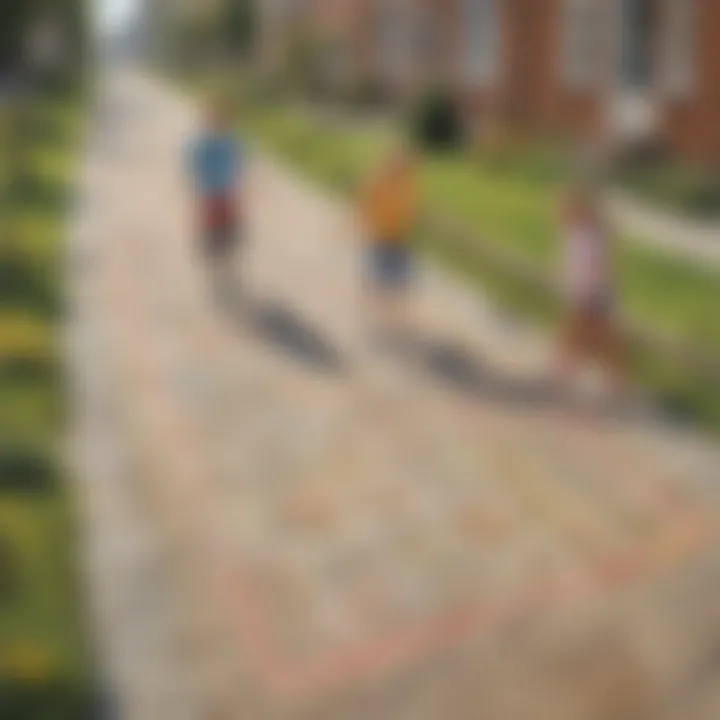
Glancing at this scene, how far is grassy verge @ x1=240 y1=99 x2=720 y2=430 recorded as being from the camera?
1745 mm

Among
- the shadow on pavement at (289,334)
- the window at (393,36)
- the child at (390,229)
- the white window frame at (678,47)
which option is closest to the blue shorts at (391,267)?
the child at (390,229)

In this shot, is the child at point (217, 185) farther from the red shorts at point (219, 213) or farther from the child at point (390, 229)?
the child at point (390, 229)

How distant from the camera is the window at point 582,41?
1867mm

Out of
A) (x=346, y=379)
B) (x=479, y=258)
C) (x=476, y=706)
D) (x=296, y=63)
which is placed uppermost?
(x=296, y=63)

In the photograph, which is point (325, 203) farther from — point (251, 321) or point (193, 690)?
point (193, 690)

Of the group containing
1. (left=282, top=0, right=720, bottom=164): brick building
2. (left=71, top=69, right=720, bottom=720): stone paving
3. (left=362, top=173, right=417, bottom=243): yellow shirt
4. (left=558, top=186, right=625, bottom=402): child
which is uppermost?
(left=282, top=0, right=720, bottom=164): brick building

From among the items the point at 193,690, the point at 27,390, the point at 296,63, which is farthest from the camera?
the point at 296,63

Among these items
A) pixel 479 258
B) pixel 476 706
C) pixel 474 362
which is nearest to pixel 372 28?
pixel 479 258

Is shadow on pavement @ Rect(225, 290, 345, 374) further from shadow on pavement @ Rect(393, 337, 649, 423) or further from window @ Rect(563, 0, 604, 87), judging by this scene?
window @ Rect(563, 0, 604, 87)

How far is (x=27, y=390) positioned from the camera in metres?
1.78

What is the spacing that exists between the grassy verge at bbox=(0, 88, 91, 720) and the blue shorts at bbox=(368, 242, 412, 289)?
0.37 metres

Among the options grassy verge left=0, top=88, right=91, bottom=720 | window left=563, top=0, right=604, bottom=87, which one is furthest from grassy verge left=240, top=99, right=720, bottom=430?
grassy verge left=0, top=88, right=91, bottom=720

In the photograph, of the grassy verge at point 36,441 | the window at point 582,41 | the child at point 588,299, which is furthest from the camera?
the window at point 582,41

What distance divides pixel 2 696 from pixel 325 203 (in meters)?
0.71
